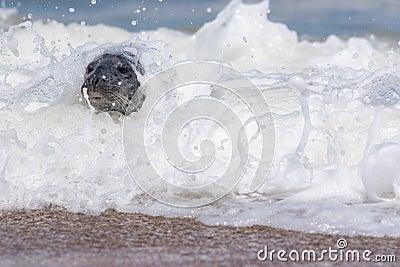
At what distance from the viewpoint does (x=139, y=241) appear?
318cm

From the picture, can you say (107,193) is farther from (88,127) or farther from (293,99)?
(293,99)

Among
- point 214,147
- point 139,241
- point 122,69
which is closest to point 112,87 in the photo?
point 122,69

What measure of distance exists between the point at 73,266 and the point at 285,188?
1.59 metres

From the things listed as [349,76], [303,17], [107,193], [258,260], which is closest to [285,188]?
[107,193]

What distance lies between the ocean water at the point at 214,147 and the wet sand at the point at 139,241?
0.14m

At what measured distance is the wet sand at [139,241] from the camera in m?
2.88

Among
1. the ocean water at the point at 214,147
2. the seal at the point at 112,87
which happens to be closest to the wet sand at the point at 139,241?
the ocean water at the point at 214,147

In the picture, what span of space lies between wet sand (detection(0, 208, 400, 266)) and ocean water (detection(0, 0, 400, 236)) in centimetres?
14

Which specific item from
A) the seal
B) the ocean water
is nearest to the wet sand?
the ocean water

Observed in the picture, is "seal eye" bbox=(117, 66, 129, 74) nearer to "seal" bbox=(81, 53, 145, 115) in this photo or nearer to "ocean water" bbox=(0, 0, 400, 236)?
"seal" bbox=(81, 53, 145, 115)

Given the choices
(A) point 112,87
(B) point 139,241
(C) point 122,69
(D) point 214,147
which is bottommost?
(B) point 139,241

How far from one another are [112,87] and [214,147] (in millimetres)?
761

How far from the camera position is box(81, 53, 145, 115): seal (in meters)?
4.72

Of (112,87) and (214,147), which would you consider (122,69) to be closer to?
(112,87)
